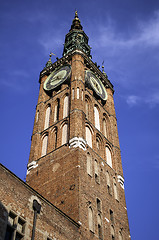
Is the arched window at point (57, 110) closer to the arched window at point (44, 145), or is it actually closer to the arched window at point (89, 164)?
the arched window at point (44, 145)

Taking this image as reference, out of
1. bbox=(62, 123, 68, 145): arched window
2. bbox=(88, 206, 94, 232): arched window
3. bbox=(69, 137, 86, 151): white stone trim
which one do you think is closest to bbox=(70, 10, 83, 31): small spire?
bbox=(62, 123, 68, 145): arched window

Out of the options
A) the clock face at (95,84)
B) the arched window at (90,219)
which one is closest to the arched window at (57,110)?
the clock face at (95,84)

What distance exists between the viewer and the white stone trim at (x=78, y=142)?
2630 cm

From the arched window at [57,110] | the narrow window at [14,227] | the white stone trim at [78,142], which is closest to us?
the narrow window at [14,227]

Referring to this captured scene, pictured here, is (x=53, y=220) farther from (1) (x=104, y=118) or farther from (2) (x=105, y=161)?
(1) (x=104, y=118)

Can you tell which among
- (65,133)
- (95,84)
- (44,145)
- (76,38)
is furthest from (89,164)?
(76,38)

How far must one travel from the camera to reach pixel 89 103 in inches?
1298

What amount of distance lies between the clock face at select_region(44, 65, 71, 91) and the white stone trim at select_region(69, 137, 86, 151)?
9.43 m

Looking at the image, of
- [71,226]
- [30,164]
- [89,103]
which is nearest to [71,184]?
[71,226]

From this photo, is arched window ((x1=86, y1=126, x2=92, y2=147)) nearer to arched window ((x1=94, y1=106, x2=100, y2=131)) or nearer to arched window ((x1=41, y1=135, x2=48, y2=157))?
arched window ((x1=94, y1=106, x2=100, y2=131))

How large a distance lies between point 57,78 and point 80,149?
12.2m

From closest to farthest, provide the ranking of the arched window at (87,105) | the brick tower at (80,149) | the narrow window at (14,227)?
the narrow window at (14,227) → the brick tower at (80,149) → the arched window at (87,105)

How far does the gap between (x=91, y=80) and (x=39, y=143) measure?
946cm

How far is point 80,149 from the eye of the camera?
85.0 ft
